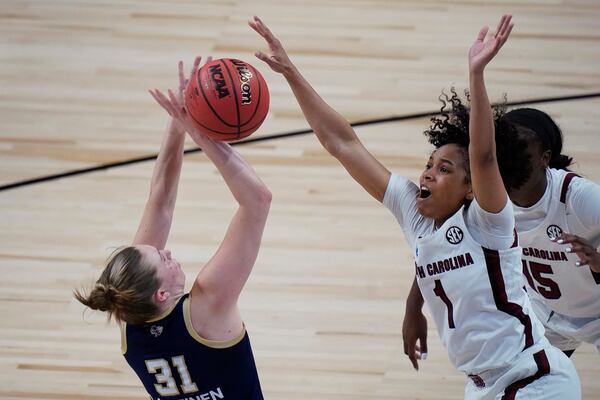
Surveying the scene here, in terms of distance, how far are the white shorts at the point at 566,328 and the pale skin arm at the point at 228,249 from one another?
1.49 meters

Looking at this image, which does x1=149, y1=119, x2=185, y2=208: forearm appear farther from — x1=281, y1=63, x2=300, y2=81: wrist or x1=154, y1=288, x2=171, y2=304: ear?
x1=154, y1=288, x2=171, y2=304: ear

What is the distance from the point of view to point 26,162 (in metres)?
6.91

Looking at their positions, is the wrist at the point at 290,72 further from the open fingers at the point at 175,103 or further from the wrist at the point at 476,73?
the wrist at the point at 476,73

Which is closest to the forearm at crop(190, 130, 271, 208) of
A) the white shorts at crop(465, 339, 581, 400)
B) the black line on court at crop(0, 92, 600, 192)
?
the white shorts at crop(465, 339, 581, 400)

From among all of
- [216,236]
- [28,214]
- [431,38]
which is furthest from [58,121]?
[431,38]

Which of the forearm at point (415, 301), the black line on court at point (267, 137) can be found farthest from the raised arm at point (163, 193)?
the black line on court at point (267, 137)

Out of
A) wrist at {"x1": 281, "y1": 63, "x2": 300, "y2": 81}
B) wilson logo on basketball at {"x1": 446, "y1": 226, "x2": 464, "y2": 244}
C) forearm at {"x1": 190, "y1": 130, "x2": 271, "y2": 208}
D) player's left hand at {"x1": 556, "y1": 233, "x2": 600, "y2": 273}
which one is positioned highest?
wrist at {"x1": 281, "y1": 63, "x2": 300, "y2": 81}

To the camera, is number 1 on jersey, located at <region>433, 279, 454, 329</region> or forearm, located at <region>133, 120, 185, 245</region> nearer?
number 1 on jersey, located at <region>433, 279, 454, 329</region>

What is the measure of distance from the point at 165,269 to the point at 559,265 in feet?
5.15

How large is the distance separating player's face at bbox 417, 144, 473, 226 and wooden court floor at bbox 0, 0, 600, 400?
166cm

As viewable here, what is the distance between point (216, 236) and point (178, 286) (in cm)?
288

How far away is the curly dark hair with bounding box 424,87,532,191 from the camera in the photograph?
3615 mm

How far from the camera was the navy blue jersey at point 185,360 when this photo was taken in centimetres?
324

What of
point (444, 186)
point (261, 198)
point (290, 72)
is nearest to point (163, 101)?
point (261, 198)
